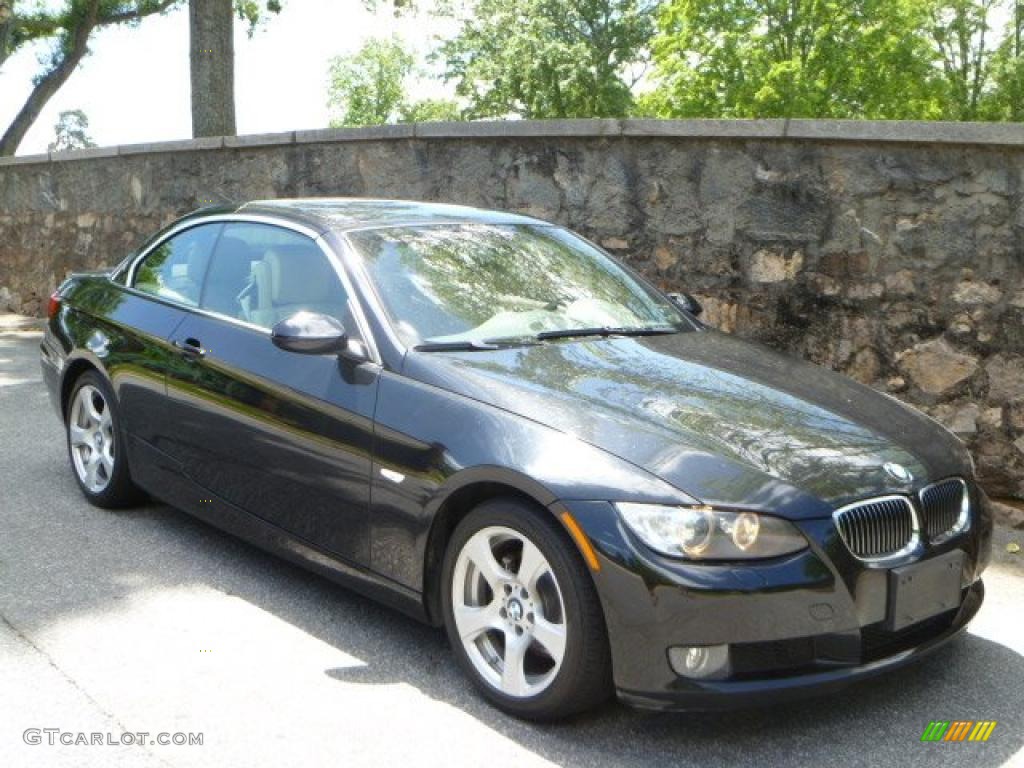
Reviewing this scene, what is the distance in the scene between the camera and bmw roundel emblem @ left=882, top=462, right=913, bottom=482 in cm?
370

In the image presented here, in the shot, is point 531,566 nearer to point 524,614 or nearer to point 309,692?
point 524,614

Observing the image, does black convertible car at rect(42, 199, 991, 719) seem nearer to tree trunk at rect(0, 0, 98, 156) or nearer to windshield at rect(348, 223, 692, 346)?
windshield at rect(348, 223, 692, 346)

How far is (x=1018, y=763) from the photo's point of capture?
136 inches

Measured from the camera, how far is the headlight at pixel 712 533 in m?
3.32

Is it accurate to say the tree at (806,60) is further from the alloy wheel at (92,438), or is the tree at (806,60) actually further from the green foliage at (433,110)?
the alloy wheel at (92,438)

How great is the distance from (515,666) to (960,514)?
4.77ft

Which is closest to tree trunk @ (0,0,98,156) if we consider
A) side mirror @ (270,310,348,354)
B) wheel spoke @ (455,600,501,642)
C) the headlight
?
side mirror @ (270,310,348,354)

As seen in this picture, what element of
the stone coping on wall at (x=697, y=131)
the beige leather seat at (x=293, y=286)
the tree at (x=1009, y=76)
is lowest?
the beige leather seat at (x=293, y=286)

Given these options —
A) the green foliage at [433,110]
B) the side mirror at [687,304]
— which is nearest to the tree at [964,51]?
the green foliage at [433,110]

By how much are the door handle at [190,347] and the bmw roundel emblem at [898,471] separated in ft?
8.67

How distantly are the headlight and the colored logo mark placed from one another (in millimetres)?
771

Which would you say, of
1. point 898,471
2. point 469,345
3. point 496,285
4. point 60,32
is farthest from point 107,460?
point 60,32

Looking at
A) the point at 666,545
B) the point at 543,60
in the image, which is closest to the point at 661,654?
the point at 666,545

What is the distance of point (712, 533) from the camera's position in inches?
131
